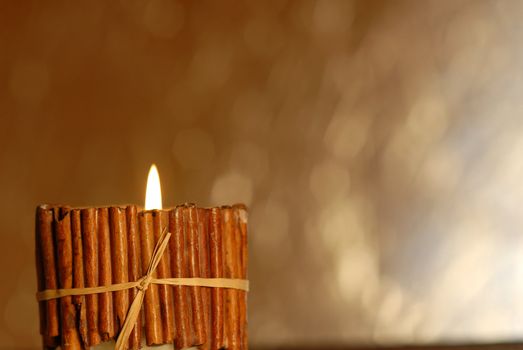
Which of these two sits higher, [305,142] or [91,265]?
[305,142]

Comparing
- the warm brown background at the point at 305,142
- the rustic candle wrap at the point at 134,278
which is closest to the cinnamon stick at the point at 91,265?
the rustic candle wrap at the point at 134,278

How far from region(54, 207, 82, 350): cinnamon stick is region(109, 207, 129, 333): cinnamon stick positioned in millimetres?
36

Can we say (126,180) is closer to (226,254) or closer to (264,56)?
(264,56)

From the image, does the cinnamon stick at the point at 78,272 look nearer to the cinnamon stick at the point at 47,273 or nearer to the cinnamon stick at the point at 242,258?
the cinnamon stick at the point at 47,273

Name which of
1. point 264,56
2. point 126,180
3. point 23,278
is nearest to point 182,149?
point 126,180

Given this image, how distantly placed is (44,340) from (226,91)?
760mm

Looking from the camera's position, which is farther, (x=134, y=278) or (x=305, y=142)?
(x=305, y=142)

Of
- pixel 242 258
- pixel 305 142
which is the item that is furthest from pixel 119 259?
pixel 305 142

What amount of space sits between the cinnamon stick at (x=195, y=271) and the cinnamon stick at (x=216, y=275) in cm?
1

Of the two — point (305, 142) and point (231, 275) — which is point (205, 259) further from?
point (305, 142)

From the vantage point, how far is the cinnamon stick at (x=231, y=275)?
0.78m

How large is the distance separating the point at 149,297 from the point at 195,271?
0.05 m

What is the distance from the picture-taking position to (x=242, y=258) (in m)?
0.81

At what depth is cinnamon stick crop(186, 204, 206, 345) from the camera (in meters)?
0.77
